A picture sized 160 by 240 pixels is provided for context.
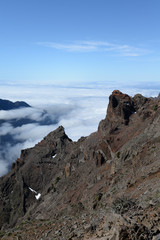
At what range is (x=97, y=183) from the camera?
5041cm

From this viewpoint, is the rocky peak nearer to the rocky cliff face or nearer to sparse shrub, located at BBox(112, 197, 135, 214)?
the rocky cliff face

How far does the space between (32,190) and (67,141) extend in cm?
2634

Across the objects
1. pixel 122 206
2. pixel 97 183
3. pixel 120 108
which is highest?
pixel 120 108

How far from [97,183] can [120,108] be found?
28.7 metres

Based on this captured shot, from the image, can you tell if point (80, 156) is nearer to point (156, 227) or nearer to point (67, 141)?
point (67, 141)

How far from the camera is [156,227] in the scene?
13.3 meters

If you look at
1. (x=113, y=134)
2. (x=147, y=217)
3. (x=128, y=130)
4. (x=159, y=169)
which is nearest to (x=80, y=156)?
(x=113, y=134)

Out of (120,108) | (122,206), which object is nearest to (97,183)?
(120,108)

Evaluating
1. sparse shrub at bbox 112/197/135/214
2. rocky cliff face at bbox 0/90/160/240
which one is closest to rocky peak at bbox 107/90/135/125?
rocky cliff face at bbox 0/90/160/240

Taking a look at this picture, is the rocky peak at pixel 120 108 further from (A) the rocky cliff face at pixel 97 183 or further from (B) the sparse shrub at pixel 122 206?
(B) the sparse shrub at pixel 122 206

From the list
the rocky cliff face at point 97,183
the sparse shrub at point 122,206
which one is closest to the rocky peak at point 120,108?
the rocky cliff face at point 97,183

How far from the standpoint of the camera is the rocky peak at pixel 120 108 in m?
70.1

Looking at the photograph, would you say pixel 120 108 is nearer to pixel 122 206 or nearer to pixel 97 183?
pixel 97 183

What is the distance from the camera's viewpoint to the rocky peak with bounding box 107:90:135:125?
70.1 meters
